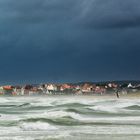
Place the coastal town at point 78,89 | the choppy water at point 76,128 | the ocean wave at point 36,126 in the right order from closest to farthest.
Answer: the choppy water at point 76,128, the ocean wave at point 36,126, the coastal town at point 78,89

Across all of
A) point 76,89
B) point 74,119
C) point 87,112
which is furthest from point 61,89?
point 74,119

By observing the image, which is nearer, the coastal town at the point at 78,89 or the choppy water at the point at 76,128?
the choppy water at the point at 76,128

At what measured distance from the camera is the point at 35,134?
94.2 ft

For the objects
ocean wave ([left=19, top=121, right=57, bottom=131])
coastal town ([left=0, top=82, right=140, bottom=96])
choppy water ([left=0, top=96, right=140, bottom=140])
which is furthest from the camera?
coastal town ([left=0, top=82, right=140, bottom=96])

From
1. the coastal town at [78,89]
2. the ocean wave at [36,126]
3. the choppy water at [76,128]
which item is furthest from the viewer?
the coastal town at [78,89]

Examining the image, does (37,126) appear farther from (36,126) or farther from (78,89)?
(78,89)

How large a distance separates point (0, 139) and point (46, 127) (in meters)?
5.59

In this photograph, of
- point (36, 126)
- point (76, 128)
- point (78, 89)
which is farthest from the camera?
point (78, 89)

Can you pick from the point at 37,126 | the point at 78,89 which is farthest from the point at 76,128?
the point at 78,89

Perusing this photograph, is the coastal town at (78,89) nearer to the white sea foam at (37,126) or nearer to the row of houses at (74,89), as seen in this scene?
the row of houses at (74,89)

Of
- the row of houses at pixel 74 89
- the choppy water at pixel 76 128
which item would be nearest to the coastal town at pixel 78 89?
the row of houses at pixel 74 89

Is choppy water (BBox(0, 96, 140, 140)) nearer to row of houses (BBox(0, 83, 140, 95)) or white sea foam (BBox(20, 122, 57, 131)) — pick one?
white sea foam (BBox(20, 122, 57, 131))

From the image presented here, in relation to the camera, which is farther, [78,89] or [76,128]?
[78,89]

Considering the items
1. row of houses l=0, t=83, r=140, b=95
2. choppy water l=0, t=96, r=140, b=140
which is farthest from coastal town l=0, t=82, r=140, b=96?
choppy water l=0, t=96, r=140, b=140
